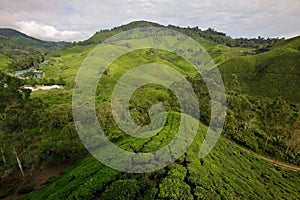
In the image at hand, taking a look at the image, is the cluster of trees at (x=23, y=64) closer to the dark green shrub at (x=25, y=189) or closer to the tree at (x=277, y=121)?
the dark green shrub at (x=25, y=189)

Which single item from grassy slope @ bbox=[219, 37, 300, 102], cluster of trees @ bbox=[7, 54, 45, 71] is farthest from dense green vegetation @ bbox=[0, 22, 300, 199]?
cluster of trees @ bbox=[7, 54, 45, 71]

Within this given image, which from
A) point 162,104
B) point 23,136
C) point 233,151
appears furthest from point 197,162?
point 162,104

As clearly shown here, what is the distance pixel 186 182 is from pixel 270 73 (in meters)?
93.3

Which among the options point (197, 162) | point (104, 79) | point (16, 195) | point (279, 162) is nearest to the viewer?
point (197, 162)

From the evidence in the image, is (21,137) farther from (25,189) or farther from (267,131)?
(267,131)

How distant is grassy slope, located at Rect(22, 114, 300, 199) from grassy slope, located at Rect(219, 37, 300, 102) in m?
53.7

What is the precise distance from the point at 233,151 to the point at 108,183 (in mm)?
25067

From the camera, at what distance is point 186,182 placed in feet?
62.6

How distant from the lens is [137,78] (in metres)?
124

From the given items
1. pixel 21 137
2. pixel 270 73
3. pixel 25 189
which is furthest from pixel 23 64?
pixel 270 73

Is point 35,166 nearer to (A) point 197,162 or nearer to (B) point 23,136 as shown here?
(B) point 23,136

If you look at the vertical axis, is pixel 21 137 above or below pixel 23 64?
above

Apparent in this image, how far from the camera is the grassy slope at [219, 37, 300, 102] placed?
83.5 meters

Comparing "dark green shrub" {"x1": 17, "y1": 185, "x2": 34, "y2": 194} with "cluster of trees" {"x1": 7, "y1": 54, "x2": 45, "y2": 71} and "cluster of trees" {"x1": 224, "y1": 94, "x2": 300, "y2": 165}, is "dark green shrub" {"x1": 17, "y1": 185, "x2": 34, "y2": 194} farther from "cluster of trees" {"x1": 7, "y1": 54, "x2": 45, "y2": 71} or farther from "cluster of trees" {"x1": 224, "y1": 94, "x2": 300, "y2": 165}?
"cluster of trees" {"x1": 7, "y1": 54, "x2": 45, "y2": 71}
